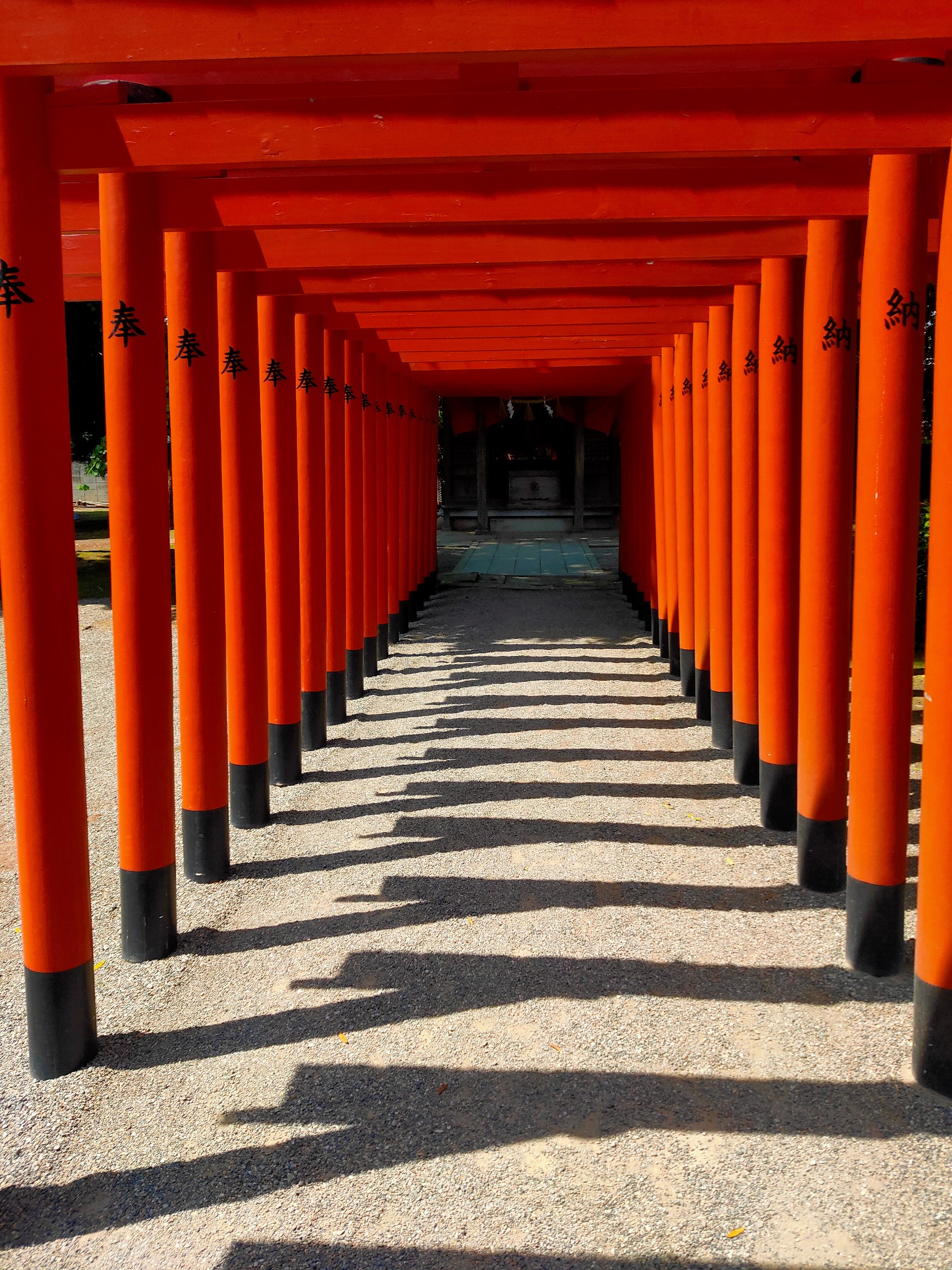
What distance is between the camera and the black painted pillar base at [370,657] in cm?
1077

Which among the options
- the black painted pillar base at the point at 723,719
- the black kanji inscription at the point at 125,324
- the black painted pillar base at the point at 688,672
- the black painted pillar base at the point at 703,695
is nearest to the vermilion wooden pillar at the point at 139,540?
the black kanji inscription at the point at 125,324

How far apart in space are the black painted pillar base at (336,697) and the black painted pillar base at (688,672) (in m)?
2.97

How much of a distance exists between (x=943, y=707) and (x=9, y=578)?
3028 millimetres

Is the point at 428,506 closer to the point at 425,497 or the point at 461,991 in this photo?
the point at 425,497

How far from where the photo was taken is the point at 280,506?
675 cm

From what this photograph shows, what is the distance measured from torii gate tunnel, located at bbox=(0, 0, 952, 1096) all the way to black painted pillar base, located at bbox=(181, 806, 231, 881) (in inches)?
0.5

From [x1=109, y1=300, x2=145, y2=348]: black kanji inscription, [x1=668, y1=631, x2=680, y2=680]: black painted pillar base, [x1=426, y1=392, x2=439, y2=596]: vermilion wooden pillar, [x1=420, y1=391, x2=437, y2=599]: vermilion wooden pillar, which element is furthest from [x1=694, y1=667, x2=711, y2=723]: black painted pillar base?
[x1=426, y1=392, x2=439, y2=596]: vermilion wooden pillar

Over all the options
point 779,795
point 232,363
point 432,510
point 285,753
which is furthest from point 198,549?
point 432,510

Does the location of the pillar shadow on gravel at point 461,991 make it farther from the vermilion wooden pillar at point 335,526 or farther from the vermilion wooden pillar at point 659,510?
the vermilion wooden pillar at point 659,510

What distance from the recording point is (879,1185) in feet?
10.1

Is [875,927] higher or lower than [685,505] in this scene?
lower

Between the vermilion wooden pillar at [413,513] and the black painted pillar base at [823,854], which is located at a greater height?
the vermilion wooden pillar at [413,513]

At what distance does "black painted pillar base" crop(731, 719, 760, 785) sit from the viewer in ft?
22.4

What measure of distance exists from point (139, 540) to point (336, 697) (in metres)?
4.45
